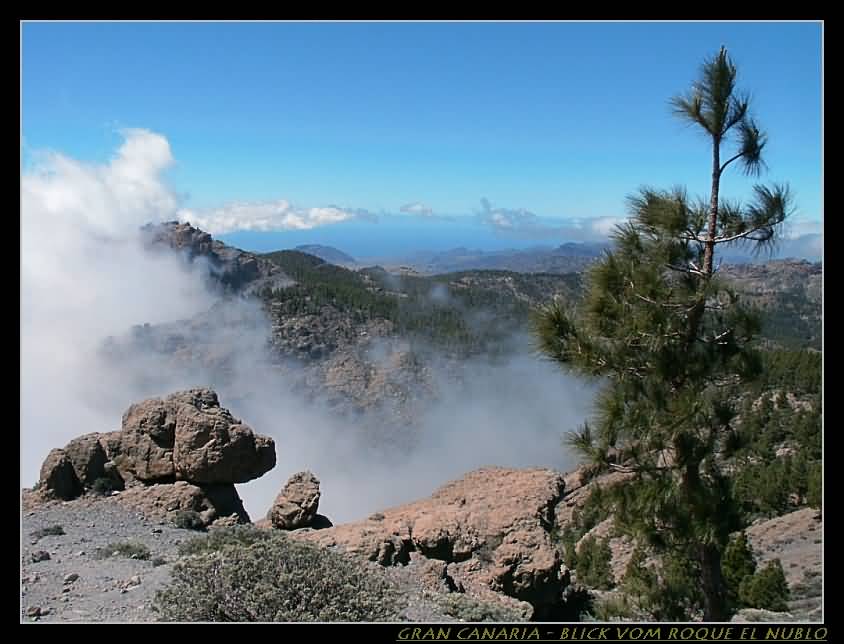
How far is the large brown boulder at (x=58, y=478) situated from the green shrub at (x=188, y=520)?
242 cm

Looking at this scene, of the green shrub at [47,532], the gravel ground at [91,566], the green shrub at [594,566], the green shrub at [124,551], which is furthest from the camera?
the green shrub at [594,566]

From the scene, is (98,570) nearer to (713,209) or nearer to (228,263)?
(713,209)

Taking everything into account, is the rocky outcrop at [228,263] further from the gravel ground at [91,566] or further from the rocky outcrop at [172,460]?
the gravel ground at [91,566]

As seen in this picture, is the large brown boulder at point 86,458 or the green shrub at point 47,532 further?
the large brown boulder at point 86,458

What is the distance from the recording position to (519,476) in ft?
37.9

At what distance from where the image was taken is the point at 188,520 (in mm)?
11906

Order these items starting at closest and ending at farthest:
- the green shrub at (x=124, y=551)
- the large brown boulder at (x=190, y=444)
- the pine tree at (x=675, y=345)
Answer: the pine tree at (x=675, y=345), the green shrub at (x=124, y=551), the large brown boulder at (x=190, y=444)

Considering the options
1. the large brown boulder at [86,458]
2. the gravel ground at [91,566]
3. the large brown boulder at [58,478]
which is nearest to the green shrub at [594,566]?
the gravel ground at [91,566]

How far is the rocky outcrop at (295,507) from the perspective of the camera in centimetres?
1208

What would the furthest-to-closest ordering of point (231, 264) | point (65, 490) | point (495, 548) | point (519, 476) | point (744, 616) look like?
1. point (231, 264)
2. point (65, 490)
3. point (519, 476)
4. point (495, 548)
5. point (744, 616)

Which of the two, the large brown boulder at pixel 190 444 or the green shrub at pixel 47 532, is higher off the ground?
the large brown boulder at pixel 190 444

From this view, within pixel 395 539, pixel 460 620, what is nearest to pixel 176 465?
pixel 395 539
